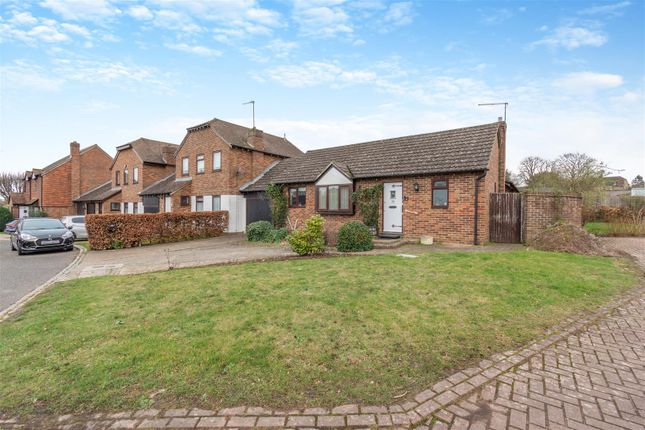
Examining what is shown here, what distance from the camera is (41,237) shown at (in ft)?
45.6

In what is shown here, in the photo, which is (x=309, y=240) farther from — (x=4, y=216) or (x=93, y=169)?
(x=4, y=216)

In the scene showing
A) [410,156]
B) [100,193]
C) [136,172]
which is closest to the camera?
[410,156]

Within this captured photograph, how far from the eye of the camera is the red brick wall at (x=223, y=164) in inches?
850

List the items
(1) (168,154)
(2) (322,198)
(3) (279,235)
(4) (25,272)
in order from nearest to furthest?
(4) (25,272) → (3) (279,235) → (2) (322,198) → (1) (168,154)

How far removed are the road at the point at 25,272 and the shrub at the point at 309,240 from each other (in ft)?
22.7

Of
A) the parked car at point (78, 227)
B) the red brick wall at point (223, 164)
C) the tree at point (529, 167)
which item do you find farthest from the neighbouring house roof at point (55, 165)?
the tree at point (529, 167)

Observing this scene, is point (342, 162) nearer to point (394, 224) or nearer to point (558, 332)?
point (394, 224)

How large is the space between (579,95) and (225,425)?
17393mm

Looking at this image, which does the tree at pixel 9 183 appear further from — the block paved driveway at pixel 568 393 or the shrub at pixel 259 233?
the block paved driveway at pixel 568 393

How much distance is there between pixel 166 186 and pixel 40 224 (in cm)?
1097

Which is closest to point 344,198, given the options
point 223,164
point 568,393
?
point 223,164

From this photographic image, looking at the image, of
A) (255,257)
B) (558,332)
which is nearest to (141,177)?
(255,257)

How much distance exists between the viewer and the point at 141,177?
2806cm

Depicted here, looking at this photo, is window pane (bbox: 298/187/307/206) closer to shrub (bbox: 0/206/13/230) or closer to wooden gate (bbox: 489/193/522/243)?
wooden gate (bbox: 489/193/522/243)
